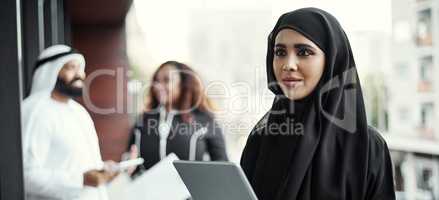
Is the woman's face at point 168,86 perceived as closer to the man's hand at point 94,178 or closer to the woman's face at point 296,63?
the man's hand at point 94,178

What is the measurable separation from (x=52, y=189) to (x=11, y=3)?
719 mm

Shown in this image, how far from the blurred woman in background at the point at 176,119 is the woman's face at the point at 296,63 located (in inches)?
18.2

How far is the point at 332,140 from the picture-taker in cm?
161

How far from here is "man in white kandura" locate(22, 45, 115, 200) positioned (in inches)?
85.0

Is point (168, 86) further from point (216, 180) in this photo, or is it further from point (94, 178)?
point (216, 180)

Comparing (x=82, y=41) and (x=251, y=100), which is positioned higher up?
(x=82, y=41)

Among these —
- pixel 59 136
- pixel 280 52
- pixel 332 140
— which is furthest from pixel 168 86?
pixel 332 140

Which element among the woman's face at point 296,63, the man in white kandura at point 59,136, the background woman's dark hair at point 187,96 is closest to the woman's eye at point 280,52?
the woman's face at point 296,63

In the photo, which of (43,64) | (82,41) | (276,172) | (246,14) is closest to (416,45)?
(246,14)

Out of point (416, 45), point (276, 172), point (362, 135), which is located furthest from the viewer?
point (416, 45)

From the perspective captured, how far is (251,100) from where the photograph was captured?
2.06m

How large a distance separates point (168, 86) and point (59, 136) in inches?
18.1

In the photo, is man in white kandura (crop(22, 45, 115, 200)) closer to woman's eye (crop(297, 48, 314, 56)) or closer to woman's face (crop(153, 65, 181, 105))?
woman's face (crop(153, 65, 181, 105))

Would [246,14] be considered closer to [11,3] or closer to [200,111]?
[200,111]
